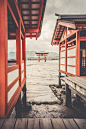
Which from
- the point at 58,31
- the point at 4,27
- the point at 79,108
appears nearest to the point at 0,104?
the point at 4,27

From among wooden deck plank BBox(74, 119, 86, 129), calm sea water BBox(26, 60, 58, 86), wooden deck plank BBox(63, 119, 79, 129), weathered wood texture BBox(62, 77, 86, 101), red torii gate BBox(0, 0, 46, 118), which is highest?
red torii gate BBox(0, 0, 46, 118)

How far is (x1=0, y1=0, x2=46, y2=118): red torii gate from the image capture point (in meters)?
2.29

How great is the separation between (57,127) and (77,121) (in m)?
0.54

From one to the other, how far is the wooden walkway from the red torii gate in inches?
10.9

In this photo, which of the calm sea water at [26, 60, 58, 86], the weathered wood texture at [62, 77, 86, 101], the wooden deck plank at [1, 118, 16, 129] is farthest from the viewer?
the calm sea water at [26, 60, 58, 86]

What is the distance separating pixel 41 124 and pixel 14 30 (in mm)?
5289

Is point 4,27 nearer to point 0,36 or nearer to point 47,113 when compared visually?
point 0,36

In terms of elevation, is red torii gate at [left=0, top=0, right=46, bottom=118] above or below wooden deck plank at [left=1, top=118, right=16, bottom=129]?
above

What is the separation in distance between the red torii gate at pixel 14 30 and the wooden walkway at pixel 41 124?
277 mm

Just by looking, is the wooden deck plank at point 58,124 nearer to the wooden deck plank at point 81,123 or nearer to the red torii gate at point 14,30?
the wooden deck plank at point 81,123

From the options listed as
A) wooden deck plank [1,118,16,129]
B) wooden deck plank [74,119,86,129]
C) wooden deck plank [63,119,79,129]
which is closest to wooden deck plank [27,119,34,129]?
wooden deck plank [1,118,16,129]

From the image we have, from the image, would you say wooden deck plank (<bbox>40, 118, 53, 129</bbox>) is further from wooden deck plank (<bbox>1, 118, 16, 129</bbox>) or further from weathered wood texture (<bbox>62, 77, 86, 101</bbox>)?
weathered wood texture (<bbox>62, 77, 86, 101</bbox>)

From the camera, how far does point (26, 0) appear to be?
4.66 meters

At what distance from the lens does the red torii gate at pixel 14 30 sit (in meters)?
2.29
